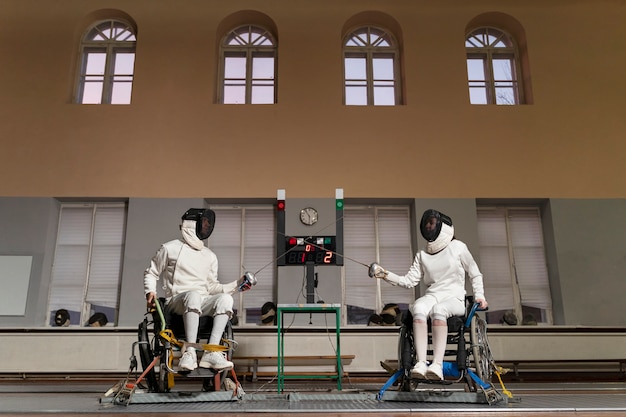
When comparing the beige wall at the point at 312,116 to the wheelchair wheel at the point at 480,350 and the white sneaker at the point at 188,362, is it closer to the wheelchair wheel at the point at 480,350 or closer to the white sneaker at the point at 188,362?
the wheelchair wheel at the point at 480,350

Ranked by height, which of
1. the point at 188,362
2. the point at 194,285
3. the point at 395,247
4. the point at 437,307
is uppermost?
the point at 395,247

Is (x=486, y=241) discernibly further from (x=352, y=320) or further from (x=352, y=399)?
(x=352, y=399)

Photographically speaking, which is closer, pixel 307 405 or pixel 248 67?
pixel 307 405

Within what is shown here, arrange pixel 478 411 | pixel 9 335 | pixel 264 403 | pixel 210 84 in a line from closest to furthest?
pixel 478 411, pixel 264 403, pixel 9 335, pixel 210 84

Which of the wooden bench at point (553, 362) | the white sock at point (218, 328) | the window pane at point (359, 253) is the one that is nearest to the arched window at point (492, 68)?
the window pane at point (359, 253)

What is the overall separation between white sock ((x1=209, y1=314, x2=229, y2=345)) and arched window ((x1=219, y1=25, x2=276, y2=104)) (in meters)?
5.04

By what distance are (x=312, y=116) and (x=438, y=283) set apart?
14.6 feet

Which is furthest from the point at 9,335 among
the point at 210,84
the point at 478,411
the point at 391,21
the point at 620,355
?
the point at 620,355

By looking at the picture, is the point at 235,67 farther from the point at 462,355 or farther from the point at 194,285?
the point at 462,355

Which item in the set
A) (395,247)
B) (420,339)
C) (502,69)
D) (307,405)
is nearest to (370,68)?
(502,69)

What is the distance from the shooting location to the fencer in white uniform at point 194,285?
3.74m

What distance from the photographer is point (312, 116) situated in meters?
7.93

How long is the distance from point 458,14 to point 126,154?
560 centimetres

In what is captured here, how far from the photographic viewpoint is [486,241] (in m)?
7.79
